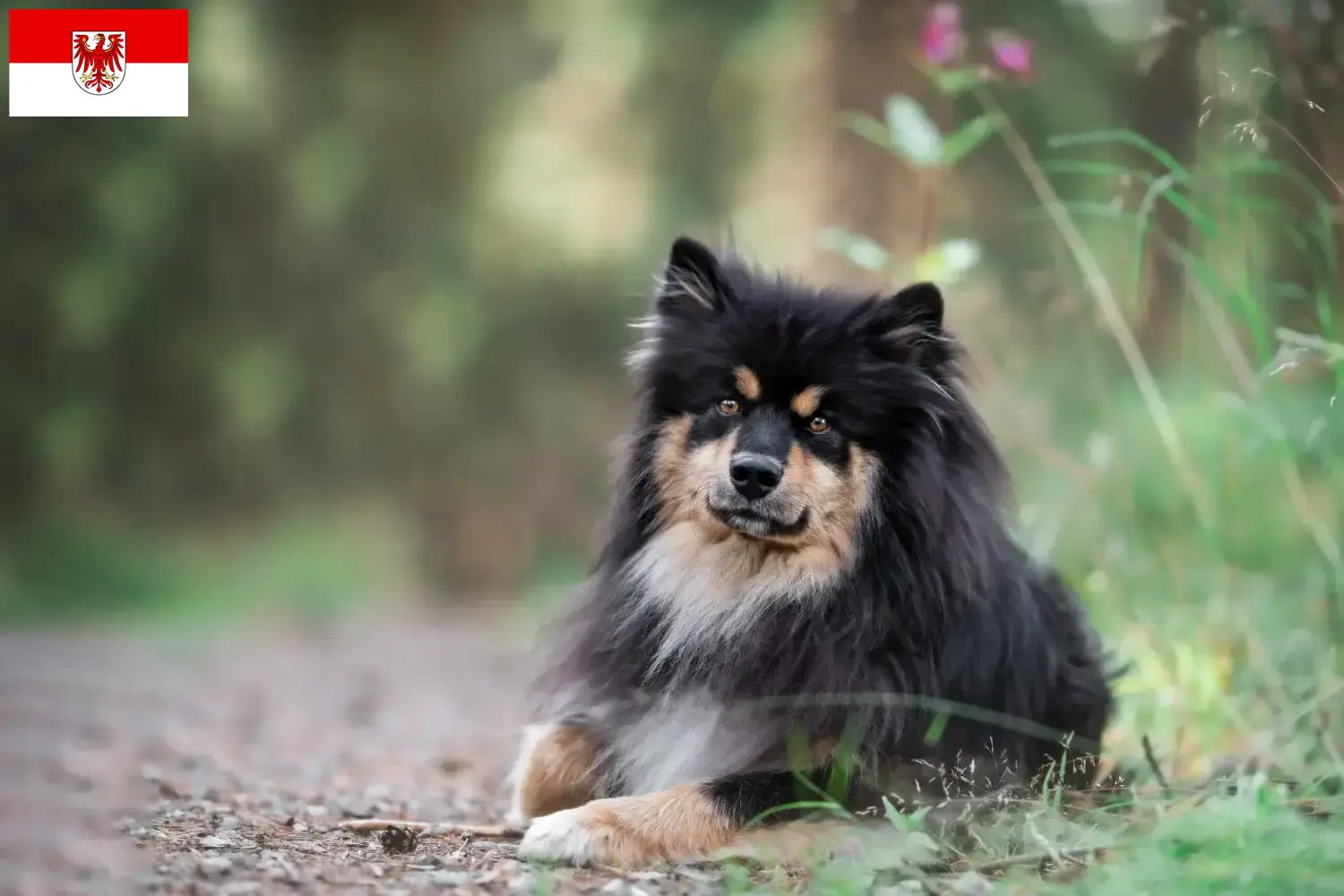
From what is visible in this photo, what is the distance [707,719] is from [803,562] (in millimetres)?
427

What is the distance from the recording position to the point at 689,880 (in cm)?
242

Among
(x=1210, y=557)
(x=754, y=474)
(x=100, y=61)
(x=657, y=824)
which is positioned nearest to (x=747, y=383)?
(x=754, y=474)

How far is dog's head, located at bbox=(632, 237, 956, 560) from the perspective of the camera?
2.79 m

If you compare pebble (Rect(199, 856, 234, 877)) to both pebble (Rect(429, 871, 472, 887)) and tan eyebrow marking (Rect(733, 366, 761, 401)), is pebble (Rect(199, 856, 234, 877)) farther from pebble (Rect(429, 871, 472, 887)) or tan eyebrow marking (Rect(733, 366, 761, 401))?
tan eyebrow marking (Rect(733, 366, 761, 401))

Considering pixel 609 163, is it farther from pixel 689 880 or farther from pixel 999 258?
pixel 689 880

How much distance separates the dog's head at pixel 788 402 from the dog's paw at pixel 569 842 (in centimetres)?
75

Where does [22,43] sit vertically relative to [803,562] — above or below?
above

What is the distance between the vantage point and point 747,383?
2855 mm

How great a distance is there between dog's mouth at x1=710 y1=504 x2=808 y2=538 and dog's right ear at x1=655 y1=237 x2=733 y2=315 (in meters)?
0.53

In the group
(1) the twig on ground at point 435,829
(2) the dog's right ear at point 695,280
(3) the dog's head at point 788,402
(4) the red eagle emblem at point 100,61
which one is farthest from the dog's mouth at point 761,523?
(4) the red eagle emblem at point 100,61

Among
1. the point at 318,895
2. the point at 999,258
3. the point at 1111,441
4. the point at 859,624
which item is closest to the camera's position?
the point at 318,895

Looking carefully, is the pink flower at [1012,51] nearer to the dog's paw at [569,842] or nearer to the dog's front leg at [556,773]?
the dog's front leg at [556,773]

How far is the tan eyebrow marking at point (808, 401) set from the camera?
2803mm

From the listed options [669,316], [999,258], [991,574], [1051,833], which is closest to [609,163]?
[999,258]
